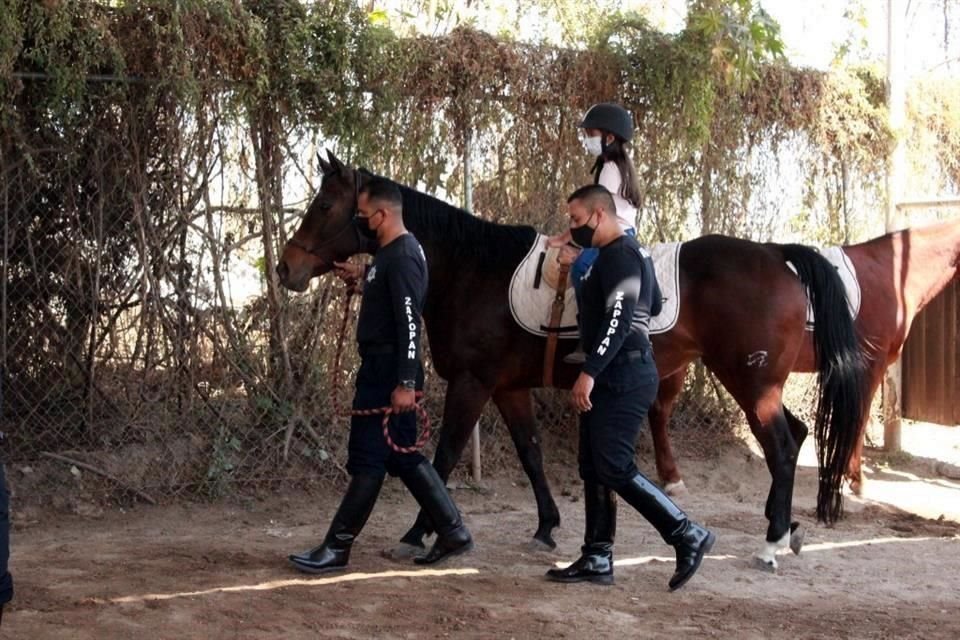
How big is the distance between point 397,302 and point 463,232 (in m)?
1.09

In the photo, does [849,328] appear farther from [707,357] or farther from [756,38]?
[756,38]

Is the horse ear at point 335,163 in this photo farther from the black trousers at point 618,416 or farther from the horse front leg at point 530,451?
the black trousers at point 618,416

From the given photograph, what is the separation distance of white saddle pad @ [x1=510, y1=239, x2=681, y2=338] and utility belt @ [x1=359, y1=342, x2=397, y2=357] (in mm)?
960

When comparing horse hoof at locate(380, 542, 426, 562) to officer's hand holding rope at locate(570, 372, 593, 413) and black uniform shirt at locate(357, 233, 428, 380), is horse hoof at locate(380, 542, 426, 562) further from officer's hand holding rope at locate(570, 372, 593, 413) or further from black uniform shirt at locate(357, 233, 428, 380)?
officer's hand holding rope at locate(570, 372, 593, 413)

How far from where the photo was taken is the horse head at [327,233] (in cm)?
582

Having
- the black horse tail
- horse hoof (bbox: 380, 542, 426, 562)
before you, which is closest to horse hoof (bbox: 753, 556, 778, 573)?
the black horse tail

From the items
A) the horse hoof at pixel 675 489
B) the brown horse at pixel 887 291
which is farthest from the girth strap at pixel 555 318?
the horse hoof at pixel 675 489

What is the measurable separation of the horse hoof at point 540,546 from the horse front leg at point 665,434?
183 centimetres

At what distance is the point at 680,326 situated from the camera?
6.08 meters

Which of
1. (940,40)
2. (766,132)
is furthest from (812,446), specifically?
(940,40)

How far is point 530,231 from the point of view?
20.1ft

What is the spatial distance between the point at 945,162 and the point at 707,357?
5532 millimetres

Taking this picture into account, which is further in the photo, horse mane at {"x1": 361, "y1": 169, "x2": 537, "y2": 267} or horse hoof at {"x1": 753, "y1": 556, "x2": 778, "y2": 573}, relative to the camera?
horse mane at {"x1": 361, "y1": 169, "x2": 537, "y2": 267}

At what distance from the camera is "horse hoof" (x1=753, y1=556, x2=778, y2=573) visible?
220 inches
